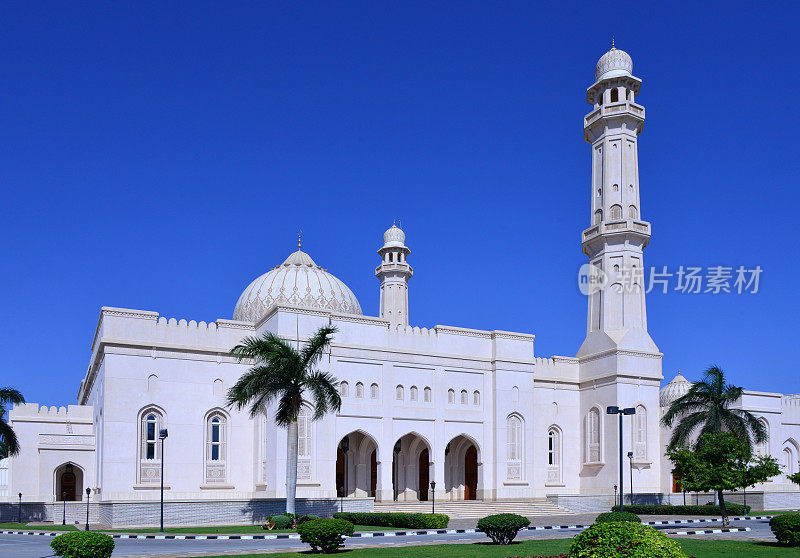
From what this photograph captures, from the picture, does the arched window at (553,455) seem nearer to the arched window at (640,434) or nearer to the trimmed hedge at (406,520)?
the arched window at (640,434)

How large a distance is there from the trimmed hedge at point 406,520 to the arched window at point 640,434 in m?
14.7

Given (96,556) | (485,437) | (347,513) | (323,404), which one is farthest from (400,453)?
(96,556)

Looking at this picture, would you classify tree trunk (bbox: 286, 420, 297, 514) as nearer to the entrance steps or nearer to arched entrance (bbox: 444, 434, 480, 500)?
the entrance steps

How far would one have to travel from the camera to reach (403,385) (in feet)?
122

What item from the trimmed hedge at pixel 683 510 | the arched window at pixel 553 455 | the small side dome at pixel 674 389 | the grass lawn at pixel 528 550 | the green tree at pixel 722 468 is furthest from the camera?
the small side dome at pixel 674 389

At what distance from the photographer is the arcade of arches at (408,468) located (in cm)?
3953

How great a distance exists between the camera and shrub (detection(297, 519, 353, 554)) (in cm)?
A: 1831

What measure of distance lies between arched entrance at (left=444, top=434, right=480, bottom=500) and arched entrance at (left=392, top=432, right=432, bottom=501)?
4.28 feet

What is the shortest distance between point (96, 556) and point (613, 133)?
34.7 meters

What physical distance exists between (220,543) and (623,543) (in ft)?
48.0

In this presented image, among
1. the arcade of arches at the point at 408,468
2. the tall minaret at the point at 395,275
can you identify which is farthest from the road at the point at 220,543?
the tall minaret at the point at 395,275

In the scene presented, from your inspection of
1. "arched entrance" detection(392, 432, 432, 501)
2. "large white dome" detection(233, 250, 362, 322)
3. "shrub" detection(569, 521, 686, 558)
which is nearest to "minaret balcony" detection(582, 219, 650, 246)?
"large white dome" detection(233, 250, 362, 322)

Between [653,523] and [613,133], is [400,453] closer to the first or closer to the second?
[653,523]

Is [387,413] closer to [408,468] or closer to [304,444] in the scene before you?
[304,444]
